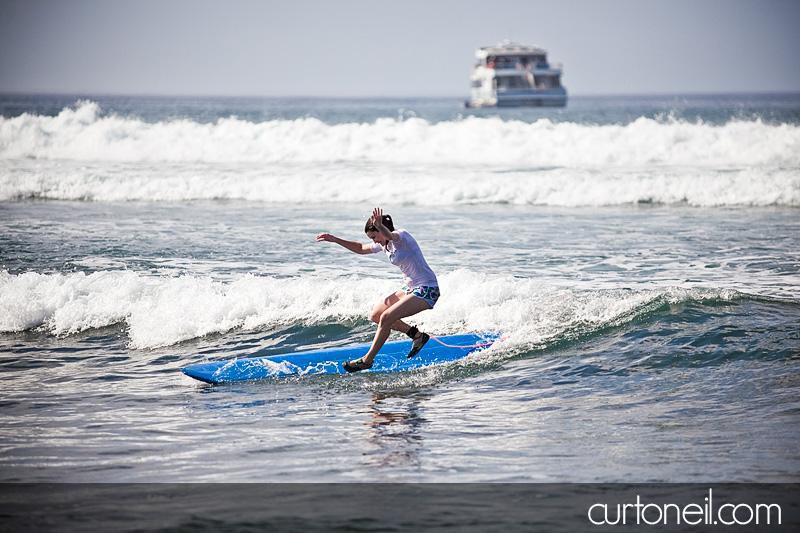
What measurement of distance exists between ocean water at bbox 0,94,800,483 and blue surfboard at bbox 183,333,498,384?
0.17m

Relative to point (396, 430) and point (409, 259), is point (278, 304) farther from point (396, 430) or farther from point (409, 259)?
point (396, 430)

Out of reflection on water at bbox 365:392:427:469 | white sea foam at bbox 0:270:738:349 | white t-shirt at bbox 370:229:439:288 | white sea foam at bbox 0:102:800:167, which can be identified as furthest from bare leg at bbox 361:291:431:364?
white sea foam at bbox 0:102:800:167

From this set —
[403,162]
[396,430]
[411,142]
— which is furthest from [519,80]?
[396,430]

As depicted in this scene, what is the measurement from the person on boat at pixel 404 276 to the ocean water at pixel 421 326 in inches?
19.9

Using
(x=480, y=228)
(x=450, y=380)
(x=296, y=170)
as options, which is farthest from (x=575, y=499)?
(x=296, y=170)

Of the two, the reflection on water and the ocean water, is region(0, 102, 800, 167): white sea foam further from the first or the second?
the reflection on water

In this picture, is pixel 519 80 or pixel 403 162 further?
pixel 519 80

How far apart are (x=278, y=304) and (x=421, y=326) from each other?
6.94 feet

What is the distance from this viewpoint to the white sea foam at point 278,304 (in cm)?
1008

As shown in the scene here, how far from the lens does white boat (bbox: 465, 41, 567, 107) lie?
264 ft

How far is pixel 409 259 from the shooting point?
7.92 m

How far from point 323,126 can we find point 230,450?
28.7 metres

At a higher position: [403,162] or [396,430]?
[403,162]

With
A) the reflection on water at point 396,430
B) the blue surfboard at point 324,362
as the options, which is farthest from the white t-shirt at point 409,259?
the reflection on water at point 396,430
